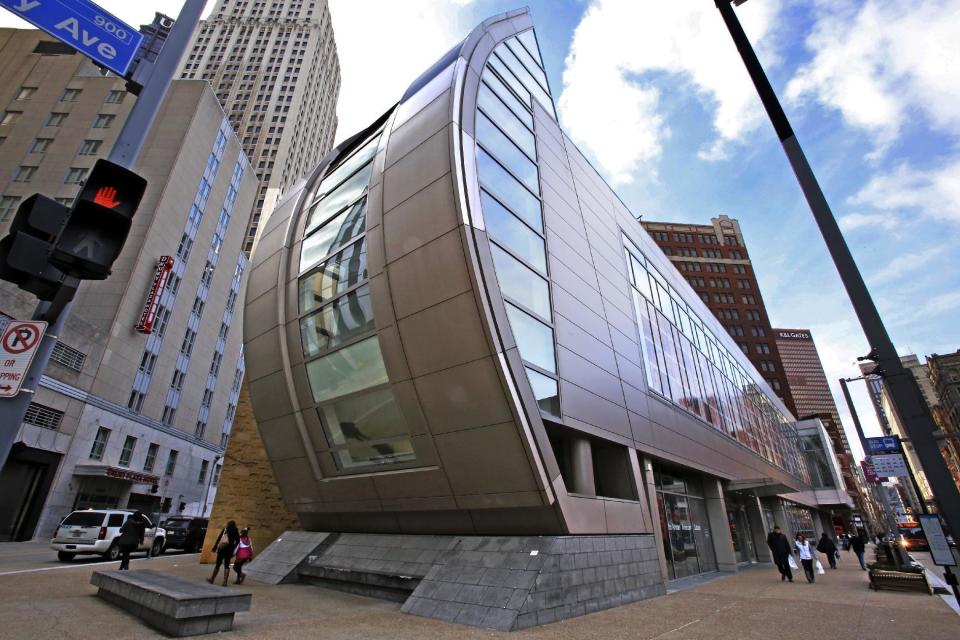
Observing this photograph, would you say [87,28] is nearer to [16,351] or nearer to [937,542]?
[16,351]

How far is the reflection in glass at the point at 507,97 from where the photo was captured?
51.2ft

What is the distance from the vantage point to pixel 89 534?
54.6ft

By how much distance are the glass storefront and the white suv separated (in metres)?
18.0

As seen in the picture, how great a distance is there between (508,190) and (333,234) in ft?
19.5

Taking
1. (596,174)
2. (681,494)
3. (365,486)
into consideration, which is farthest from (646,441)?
(596,174)

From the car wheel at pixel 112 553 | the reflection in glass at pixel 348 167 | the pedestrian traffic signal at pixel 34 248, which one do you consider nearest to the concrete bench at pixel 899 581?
the pedestrian traffic signal at pixel 34 248

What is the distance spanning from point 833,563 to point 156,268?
158 feet

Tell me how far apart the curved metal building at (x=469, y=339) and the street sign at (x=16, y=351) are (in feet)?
25.9

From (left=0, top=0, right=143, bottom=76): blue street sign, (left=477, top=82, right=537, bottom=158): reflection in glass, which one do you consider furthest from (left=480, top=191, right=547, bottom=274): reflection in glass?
(left=0, top=0, right=143, bottom=76): blue street sign

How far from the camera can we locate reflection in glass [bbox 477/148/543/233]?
42.9 feet

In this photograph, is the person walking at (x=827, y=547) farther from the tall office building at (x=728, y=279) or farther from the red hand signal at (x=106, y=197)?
the tall office building at (x=728, y=279)

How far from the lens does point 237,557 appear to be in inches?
485

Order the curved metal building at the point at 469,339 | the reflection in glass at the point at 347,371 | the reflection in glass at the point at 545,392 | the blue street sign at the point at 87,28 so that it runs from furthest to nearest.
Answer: the reflection in glass at the point at 347,371, the reflection in glass at the point at 545,392, the curved metal building at the point at 469,339, the blue street sign at the point at 87,28

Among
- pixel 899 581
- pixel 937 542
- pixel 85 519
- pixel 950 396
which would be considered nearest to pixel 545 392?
pixel 937 542
